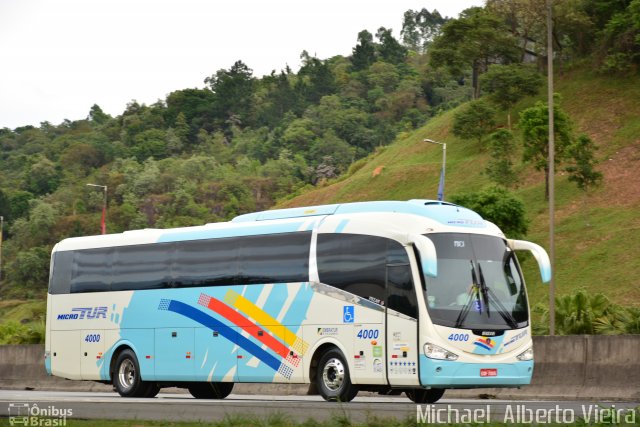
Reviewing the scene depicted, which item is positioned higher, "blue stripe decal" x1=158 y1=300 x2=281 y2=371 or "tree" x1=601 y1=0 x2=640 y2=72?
"tree" x1=601 y1=0 x2=640 y2=72

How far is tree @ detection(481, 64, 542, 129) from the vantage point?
107000mm

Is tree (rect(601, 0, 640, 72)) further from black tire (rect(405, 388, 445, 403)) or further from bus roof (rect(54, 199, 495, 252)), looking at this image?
black tire (rect(405, 388, 445, 403))

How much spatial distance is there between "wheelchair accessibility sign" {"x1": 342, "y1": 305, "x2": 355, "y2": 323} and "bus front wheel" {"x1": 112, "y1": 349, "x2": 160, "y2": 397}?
262 inches

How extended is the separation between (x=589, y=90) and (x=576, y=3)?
8.26 metres

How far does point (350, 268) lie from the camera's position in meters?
21.9

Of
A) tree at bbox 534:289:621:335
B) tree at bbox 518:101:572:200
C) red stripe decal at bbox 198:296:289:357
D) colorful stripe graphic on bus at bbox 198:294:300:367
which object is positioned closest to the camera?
colorful stripe graphic on bus at bbox 198:294:300:367

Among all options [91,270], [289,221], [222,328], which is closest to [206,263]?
[222,328]

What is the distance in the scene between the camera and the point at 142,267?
1061 inches

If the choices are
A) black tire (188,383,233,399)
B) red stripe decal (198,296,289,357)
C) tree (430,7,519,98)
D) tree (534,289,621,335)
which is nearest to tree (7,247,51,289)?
tree (430,7,519,98)

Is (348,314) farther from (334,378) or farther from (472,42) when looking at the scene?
(472,42)

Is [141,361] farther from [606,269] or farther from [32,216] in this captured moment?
[32,216]

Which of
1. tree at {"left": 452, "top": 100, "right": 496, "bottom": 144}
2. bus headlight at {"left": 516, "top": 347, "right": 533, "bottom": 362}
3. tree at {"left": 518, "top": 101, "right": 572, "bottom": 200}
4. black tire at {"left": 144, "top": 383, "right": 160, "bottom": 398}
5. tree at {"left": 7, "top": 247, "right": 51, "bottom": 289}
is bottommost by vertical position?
tree at {"left": 7, "top": 247, "right": 51, "bottom": 289}

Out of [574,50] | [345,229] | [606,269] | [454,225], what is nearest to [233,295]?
[345,229]

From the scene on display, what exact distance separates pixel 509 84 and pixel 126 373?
84.1m
